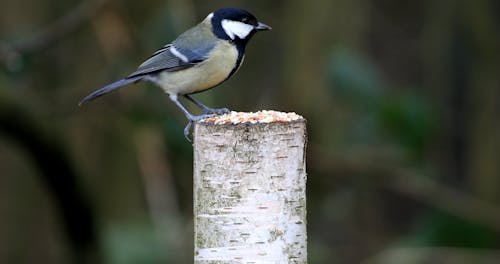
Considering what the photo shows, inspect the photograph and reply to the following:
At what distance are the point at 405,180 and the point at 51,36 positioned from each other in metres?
2.02

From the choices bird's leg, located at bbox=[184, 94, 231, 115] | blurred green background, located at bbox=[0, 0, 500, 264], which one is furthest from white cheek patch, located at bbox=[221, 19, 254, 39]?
blurred green background, located at bbox=[0, 0, 500, 264]

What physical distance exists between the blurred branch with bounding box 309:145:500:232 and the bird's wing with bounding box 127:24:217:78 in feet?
4.55

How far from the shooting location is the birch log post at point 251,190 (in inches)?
81.4

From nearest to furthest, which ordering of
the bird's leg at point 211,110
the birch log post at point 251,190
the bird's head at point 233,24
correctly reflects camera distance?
the birch log post at point 251,190, the bird's leg at point 211,110, the bird's head at point 233,24

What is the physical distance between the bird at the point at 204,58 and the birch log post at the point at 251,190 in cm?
120

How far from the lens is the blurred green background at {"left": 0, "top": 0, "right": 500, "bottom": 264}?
176 inches

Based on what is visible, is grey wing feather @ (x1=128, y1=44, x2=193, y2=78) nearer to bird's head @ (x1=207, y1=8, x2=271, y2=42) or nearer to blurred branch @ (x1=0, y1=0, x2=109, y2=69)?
bird's head @ (x1=207, y1=8, x2=271, y2=42)

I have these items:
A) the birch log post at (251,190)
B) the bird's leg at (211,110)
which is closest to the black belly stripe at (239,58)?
the bird's leg at (211,110)

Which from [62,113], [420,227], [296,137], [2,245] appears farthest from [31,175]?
[296,137]

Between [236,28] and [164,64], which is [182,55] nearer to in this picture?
[164,64]

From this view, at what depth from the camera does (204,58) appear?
3305mm

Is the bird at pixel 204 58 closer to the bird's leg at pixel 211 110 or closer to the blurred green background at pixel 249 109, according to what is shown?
the bird's leg at pixel 211 110

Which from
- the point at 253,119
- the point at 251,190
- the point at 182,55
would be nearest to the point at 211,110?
the point at 182,55

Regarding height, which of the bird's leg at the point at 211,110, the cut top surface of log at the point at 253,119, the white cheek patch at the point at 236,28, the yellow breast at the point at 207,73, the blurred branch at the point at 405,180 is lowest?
the blurred branch at the point at 405,180
